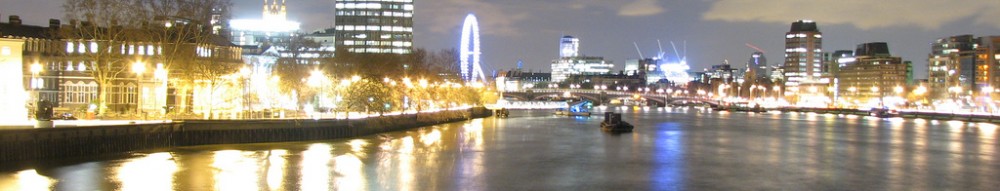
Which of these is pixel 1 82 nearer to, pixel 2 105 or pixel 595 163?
pixel 2 105

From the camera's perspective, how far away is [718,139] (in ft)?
215

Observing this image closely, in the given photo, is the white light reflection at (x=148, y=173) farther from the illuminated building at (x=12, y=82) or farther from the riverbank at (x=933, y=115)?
the riverbank at (x=933, y=115)

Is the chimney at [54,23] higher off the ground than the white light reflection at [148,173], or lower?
higher

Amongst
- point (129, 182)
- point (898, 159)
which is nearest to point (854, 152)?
point (898, 159)

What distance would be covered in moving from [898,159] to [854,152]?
5011 mm

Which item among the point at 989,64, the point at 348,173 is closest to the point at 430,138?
the point at 348,173

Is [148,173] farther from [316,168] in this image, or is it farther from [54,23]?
[54,23]

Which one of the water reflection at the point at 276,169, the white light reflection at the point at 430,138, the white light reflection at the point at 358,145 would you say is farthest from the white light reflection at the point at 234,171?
the white light reflection at the point at 430,138

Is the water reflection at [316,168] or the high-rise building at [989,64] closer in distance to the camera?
the water reflection at [316,168]

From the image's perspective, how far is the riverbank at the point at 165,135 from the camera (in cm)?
3697

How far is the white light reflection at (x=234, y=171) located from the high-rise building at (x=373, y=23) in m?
127

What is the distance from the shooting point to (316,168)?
123 ft

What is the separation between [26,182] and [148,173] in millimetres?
4423

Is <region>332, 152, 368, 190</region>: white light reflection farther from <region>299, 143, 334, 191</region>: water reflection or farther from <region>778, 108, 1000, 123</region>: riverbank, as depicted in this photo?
<region>778, 108, 1000, 123</region>: riverbank
